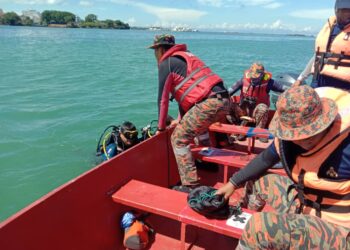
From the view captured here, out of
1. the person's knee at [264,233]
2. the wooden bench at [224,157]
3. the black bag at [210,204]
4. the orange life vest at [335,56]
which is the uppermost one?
the orange life vest at [335,56]

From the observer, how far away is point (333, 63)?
11.3ft

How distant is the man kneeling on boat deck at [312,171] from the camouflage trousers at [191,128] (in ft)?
5.30

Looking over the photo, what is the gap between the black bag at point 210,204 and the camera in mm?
2605

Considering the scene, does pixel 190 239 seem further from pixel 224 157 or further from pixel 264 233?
pixel 264 233

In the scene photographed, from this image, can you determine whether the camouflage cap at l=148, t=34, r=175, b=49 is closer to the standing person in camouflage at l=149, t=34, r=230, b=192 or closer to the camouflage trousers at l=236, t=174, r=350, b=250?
the standing person in camouflage at l=149, t=34, r=230, b=192

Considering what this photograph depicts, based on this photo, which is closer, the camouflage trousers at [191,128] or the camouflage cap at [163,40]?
the camouflage trousers at [191,128]

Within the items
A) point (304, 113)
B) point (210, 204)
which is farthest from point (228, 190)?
point (304, 113)

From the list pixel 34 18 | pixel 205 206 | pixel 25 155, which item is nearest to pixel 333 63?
pixel 205 206

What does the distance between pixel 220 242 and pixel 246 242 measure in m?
1.29

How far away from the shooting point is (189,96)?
3.92m

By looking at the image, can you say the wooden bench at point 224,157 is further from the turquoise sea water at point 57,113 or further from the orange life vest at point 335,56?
the turquoise sea water at point 57,113

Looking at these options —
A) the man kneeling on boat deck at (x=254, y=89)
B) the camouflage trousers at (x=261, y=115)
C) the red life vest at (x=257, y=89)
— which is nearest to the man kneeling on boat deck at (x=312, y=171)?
the camouflage trousers at (x=261, y=115)

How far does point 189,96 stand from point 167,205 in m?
1.41

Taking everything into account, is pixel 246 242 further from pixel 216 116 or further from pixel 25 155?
pixel 25 155
